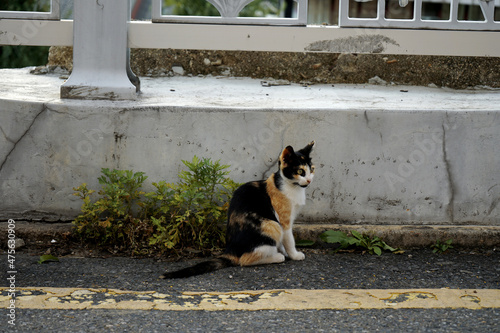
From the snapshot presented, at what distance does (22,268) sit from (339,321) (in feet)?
6.27

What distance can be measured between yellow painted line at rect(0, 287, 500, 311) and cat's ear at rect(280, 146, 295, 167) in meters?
0.84

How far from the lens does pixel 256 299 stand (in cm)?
349

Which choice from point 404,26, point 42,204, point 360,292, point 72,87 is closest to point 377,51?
point 404,26

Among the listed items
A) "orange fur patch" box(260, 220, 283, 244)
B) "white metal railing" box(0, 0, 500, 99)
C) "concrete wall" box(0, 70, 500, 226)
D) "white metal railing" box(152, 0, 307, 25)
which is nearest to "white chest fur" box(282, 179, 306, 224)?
"orange fur patch" box(260, 220, 283, 244)

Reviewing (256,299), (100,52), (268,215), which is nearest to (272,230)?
(268,215)

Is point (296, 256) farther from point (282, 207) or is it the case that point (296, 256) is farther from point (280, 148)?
point (280, 148)

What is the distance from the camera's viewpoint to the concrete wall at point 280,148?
14.3 ft

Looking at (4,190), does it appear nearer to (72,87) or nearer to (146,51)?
(72,87)

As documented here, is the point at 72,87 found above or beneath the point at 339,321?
above

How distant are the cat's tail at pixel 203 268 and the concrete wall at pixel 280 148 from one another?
2.30ft

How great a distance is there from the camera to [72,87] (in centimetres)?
450

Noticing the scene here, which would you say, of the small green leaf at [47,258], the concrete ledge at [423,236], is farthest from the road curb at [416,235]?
the small green leaf at [47,258]

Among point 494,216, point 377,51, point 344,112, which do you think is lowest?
point 494,216

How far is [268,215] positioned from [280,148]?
1.80 feet
